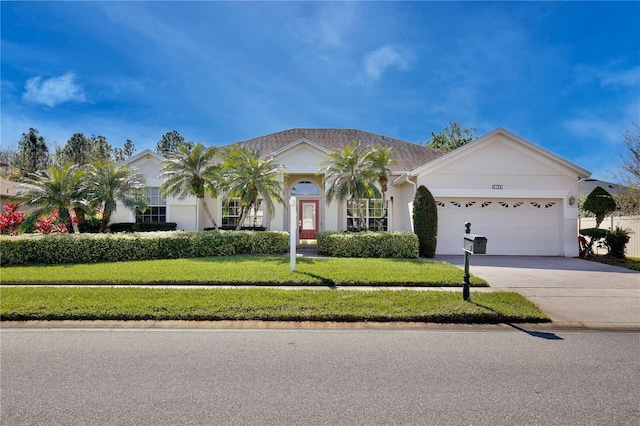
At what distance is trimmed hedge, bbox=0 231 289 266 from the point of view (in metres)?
10.8

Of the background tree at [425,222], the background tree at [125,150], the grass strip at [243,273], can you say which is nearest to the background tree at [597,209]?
the background tree at [425,222]

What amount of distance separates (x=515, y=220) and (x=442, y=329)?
1135cm

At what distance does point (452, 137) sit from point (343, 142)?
804 inches

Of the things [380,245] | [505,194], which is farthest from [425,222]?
[505,194]

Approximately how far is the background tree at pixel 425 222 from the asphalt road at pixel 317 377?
800cm

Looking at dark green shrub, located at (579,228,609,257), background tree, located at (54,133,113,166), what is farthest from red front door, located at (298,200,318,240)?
background tree, located at (54,133,113,166)

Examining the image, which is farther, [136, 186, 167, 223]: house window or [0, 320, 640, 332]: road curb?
[136, 186, 167, 223]: house window

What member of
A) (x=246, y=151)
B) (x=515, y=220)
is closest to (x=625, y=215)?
(x=515, y=220)

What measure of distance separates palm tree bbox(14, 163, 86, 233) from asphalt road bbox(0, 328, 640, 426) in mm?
9809

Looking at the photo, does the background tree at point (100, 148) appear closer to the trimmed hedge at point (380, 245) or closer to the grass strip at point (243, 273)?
the grass strip at point (243, 273)

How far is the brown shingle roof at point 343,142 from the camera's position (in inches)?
750

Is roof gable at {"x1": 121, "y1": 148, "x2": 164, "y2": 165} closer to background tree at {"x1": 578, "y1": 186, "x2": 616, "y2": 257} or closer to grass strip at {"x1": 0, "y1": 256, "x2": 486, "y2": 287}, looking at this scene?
grass strip at {"x1": 0, "y1": 256, "x2": 486, "y2": 287}

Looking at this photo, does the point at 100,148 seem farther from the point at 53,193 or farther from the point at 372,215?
the point at 372,215

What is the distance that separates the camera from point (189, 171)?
45.9 feet
